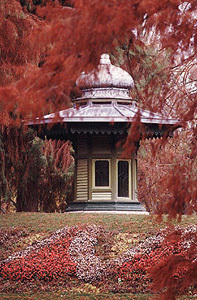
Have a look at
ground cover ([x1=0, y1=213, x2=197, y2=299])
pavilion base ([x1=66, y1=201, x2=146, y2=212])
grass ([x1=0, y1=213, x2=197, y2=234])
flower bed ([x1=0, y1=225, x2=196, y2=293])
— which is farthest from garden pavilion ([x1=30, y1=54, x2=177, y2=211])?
flower bed ([x1=0, y1=225, x2=196, y2=293])

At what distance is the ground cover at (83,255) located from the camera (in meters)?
11.1

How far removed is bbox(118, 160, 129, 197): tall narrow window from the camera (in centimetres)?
1500

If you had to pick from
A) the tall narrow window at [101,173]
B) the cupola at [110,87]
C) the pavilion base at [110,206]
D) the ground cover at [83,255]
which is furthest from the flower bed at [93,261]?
the cupola at [110,87]

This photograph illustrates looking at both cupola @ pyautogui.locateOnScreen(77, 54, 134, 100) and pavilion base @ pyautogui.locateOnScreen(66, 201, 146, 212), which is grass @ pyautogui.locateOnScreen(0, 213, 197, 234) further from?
cupola @ pyautogui.locateOnScreen(77, 54, 134, 100)

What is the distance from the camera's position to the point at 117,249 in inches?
472

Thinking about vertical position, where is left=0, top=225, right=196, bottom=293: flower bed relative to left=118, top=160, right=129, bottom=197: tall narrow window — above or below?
below

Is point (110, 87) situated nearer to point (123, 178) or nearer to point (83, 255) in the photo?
point (123, 178)

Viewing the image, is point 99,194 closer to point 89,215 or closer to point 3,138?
point 89,215

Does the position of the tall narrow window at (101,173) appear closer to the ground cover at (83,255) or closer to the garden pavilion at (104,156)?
the garden pavilion at (104,156)

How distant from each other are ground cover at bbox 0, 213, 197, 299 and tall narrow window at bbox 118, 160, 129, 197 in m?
1.51

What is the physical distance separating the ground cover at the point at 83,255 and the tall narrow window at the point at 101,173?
59.1 inches

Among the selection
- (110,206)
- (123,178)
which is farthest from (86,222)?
(123,178)

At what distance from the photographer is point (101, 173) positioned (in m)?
15.0

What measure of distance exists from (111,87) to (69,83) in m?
10.4
